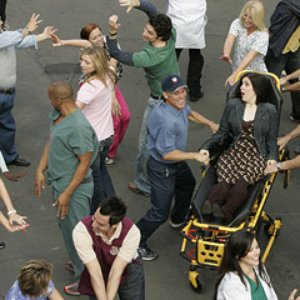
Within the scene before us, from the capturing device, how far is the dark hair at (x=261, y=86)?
295 inches

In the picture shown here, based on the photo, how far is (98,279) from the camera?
231 inches

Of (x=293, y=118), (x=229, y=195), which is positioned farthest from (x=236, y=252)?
(x=293, y=118)

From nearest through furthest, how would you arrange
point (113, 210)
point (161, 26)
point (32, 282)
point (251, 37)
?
point (32, 282) → point (113, 210) → point (161, 26) → point (251, 37)

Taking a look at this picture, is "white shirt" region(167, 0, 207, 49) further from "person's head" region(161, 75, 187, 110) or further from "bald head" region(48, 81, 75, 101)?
"bald head" region(48, 81, 75, 101)

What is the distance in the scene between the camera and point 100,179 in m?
7.75

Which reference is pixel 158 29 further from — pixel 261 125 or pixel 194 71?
pixel 194 71

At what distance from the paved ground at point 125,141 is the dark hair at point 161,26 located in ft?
5.63

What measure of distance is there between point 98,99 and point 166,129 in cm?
73

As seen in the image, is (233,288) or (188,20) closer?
(233,288)

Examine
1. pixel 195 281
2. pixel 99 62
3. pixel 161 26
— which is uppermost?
pixel 161 26

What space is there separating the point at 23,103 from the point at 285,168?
411cm

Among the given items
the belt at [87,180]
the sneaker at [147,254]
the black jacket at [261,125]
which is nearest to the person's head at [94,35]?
the black jacket at [261,125]

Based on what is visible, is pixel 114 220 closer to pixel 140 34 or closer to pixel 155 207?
pixel 155 207

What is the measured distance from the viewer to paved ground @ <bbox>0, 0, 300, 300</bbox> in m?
7.46
